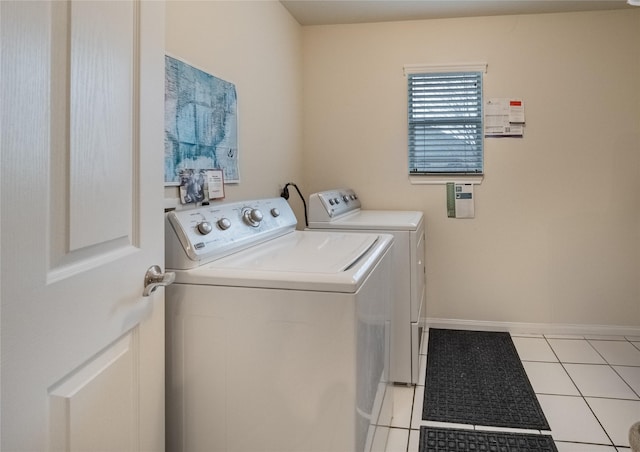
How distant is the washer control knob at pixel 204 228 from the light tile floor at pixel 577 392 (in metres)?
1.22

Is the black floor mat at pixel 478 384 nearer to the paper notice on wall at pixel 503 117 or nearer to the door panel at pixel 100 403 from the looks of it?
the paper notice on wall at pixel 503 117

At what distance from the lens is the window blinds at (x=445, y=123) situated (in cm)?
329

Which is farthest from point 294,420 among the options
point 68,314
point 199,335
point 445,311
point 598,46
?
point 598,46

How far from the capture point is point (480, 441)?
194 centimetres

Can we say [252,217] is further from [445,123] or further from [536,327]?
[536,327]

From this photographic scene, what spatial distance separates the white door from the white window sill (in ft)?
8.30

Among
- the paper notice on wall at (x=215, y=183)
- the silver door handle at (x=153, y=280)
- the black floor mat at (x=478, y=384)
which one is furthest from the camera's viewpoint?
the black floor mat at (x=478, y=384)

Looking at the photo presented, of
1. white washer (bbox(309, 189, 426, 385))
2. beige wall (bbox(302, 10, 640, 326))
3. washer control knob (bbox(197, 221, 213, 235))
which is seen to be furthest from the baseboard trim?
washer control knob (bbox(197, 221, 213, 235))

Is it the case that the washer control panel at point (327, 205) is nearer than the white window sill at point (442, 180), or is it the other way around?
the washer control panel at point (327, 205)

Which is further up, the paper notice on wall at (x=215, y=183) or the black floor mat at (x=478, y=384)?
the paper notice on wall at (x=215, y=183)

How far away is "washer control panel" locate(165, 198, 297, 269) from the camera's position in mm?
1297

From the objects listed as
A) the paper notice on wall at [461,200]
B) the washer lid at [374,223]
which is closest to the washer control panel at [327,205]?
the washer lid at [374,223]

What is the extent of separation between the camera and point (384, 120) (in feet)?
11.2

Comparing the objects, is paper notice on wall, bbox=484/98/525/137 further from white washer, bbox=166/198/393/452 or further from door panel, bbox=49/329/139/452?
door panel, bbox=49/329/139/452
